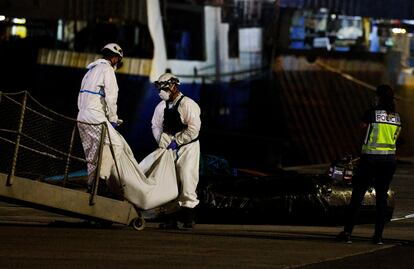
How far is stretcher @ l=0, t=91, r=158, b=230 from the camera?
11898 millimetres

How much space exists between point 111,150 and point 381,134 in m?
2.78

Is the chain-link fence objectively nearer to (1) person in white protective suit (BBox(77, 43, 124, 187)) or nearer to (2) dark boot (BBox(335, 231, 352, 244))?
(1) person in white protective suit (BBox(77, 43, 124, 187))

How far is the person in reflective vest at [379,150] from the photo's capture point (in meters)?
12.0

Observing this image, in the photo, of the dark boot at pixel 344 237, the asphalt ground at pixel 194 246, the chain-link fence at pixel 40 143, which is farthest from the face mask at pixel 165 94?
the dark boot at pixel 344 237

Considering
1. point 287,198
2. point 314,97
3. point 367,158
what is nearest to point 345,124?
point 314,97

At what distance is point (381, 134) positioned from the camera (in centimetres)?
1196

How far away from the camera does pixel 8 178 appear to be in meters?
11.8

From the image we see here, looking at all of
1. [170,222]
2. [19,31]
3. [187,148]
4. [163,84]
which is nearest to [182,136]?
[187,148]

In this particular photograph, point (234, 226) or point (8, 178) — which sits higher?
point (8, 178)

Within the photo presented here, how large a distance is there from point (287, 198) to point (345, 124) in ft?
46.4

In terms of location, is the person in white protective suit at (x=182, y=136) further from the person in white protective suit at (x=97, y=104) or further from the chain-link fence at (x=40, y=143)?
the chain-link fence at (x=40, y=143)

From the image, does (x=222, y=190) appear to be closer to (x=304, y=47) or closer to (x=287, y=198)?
(x=287, y=198)

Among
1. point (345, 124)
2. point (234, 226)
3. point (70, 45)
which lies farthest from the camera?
point (345, 124)

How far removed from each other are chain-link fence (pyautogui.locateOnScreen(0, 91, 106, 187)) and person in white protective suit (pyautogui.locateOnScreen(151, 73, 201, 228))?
37.2 inches
